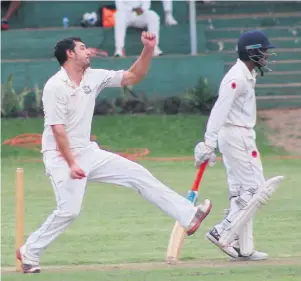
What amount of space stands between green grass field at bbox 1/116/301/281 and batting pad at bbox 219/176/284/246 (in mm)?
238

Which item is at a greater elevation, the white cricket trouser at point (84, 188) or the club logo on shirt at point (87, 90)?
the club logo on shirt at point (87, 90)

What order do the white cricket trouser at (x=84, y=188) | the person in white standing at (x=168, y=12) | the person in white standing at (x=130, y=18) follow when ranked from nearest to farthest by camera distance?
1. the white cricket trouser at (x=84, y=188)
2. the person in white standing at (x=130, y=18)
3. the person in white standing at (x=168, y=12)

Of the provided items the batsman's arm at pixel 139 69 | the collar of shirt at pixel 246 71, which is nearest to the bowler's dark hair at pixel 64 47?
the batsman's arm at pixel 139 69

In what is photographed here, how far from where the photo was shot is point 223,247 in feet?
32.2

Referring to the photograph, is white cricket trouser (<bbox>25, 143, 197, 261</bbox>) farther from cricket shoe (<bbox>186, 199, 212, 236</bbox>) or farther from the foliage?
the foliage

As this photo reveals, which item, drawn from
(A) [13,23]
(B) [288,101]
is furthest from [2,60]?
(B) [288,101]

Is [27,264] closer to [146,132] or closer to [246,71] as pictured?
[246,71]

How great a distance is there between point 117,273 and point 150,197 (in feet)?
2.18

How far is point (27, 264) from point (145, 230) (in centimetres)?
297

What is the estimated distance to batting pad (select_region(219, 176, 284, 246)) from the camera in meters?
9.55

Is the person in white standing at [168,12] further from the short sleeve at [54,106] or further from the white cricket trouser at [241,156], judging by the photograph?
the short sleeve at [54,106]

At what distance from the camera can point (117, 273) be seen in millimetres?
9141

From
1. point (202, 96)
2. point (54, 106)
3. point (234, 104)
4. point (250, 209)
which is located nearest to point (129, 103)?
point (202, 96)

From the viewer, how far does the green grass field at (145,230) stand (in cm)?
918
